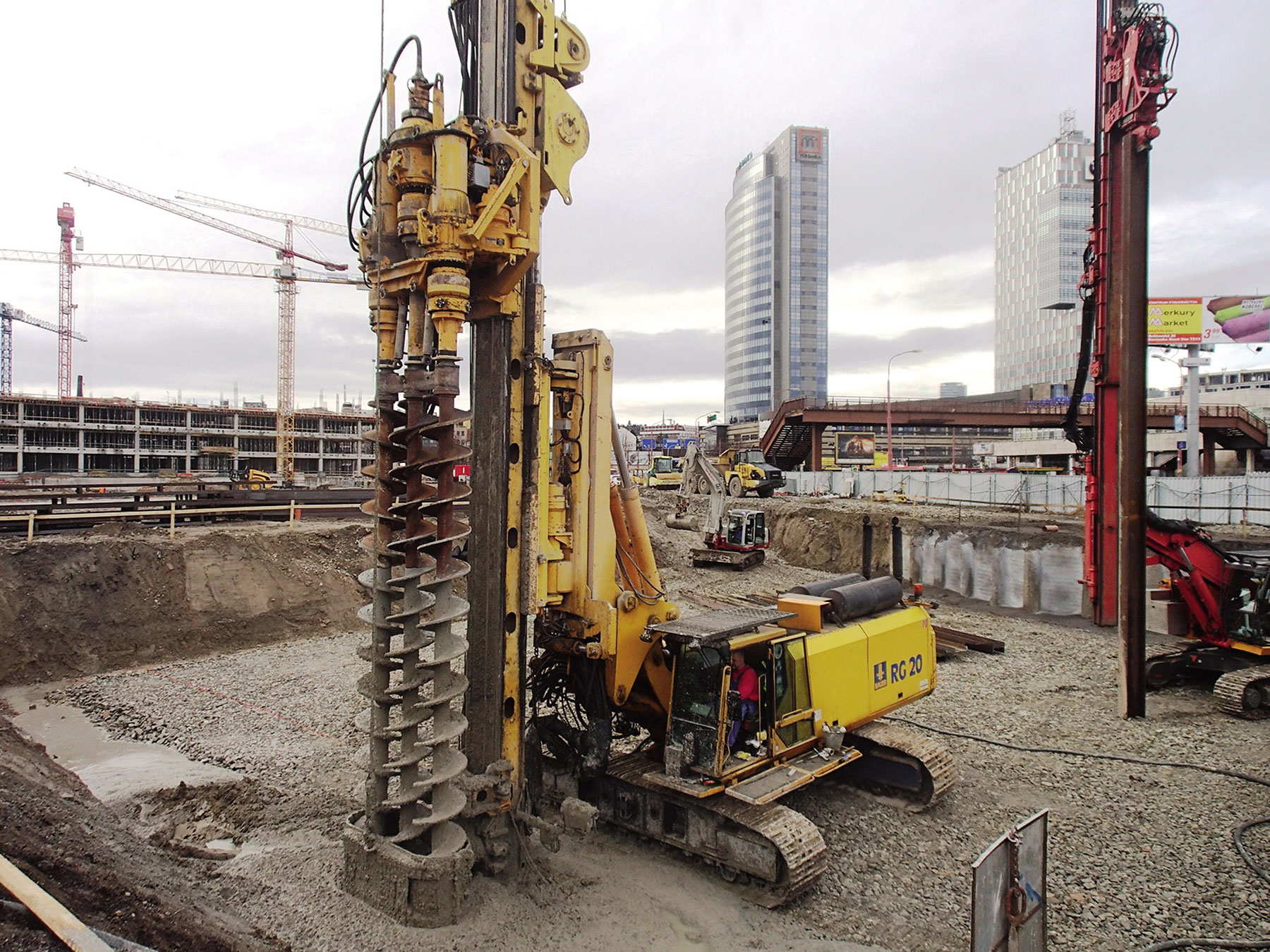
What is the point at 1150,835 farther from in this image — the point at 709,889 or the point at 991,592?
the point at 991,592

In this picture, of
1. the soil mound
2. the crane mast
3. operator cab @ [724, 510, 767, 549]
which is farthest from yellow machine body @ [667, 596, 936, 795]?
the crane mast

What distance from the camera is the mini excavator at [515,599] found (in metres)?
4.66

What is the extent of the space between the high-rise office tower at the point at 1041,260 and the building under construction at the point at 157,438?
91.0m

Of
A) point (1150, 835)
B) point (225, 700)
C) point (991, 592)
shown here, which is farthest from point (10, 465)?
point (1150, 835)

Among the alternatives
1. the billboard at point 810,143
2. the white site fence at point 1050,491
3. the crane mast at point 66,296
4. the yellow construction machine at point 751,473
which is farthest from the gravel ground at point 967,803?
the billboard at point 810,143

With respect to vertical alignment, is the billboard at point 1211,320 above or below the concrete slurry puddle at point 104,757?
above

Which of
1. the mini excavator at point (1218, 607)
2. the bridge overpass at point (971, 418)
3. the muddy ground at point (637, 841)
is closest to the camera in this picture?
the muddy ground at point (637, 841)

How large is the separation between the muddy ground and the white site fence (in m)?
13.8

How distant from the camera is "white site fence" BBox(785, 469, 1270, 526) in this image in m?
22.8

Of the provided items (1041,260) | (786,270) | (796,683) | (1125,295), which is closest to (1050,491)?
(1125,295)

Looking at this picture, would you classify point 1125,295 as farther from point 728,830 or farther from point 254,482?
point 254,482

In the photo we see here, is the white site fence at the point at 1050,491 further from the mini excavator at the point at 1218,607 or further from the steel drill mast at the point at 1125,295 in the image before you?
the steel drill mast at the point at 1125,295

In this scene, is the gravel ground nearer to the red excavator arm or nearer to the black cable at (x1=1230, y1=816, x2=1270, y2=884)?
the black cable at (x1=1230, y1=816, x2=1270, y2=884)

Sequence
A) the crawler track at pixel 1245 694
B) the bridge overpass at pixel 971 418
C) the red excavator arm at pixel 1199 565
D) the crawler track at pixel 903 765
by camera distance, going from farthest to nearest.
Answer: the bridge overpass at pixel 971 418 → the red excavator arm at pixel 1199 565 → the crawler track at pixel 1245 694 → the crawler track at pixel 903 765
